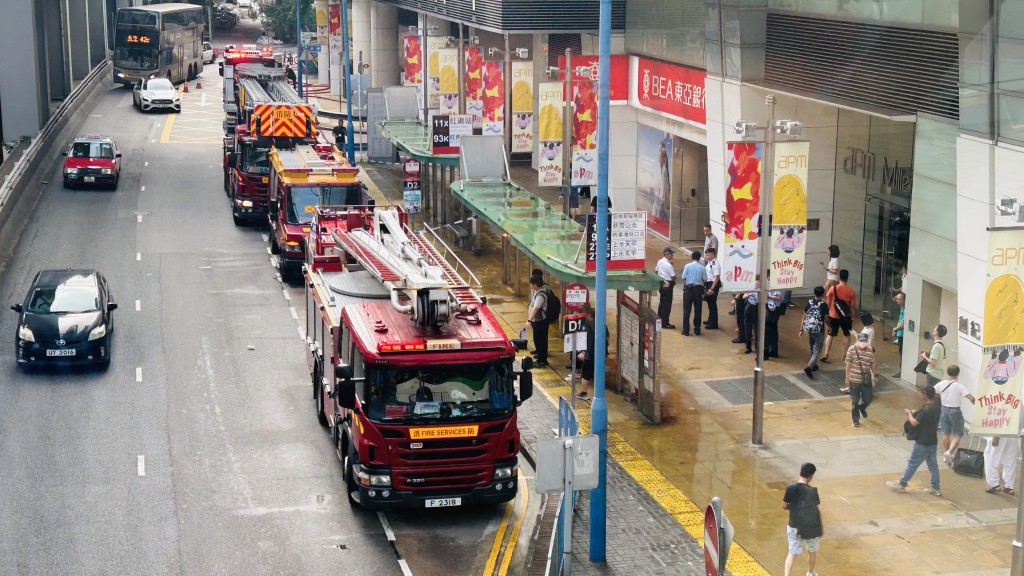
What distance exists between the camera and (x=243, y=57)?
58.5 m

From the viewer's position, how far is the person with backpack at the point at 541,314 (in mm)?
27094

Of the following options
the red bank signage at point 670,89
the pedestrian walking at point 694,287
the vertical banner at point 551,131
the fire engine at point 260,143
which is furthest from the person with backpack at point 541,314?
the fire engine at point 260,143

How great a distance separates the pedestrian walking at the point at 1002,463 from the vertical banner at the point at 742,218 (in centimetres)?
495

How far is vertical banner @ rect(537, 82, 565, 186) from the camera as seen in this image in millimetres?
34156

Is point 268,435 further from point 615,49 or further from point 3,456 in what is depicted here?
point 615,49

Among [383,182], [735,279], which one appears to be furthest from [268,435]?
[383,182]

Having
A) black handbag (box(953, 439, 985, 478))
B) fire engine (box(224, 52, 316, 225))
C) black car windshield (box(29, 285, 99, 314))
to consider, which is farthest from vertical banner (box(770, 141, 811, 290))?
fire engine (box(224, 52, 316, 225))

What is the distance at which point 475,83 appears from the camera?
136 ft

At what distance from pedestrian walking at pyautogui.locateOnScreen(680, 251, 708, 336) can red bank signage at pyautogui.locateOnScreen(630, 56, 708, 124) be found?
16.7 ft

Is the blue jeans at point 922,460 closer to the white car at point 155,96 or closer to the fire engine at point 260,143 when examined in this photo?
the fire engine at point 260,143

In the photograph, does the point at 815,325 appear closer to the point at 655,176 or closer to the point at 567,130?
the point at 567,130

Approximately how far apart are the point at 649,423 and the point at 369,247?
5746mm

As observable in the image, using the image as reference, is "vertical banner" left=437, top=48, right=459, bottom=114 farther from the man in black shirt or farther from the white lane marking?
the man in black shirt

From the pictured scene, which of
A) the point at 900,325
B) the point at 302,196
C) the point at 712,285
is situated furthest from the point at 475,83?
the point at 900,325
